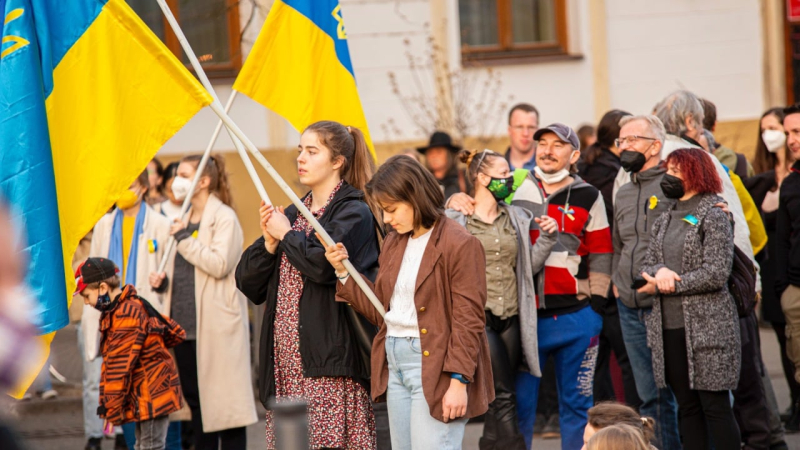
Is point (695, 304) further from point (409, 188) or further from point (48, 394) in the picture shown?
point (48, 394)

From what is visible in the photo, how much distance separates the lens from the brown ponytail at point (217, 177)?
741 centimetres

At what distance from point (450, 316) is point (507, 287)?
5.29ft

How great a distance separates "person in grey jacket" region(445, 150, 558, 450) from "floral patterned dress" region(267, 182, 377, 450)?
52.8 inches

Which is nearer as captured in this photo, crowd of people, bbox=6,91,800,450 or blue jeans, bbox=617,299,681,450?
crowd of people, bbox=6,91,800,450

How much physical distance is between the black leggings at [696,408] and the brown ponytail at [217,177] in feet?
10.5

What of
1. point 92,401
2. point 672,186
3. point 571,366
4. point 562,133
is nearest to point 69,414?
point 92,401

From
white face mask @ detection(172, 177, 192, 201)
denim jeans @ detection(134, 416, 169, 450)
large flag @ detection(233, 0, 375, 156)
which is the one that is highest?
large flag @ detection(233, 0, 375, 156)

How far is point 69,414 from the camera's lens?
949 centimetres

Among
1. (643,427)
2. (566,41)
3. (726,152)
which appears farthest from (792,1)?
(643,427)

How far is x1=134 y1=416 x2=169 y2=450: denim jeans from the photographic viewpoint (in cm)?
639

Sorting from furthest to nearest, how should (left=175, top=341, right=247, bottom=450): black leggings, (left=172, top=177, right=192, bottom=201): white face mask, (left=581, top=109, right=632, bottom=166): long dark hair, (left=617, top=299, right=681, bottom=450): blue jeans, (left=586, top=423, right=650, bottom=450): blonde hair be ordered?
(left=581, top=109, right=632, bottom=166): long dark hair → (left=172, top=177, right=192, bottom=201): white face mask → (left=175, top=341, right=247, bottom=450): black leggings → (left=617, top=299, right=681, bottom=450): blue jeans → (left=586, top=423, right=650, bottom=450): blonde hair

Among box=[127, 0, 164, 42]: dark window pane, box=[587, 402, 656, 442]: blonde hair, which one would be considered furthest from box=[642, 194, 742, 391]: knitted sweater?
box=[127, 0, 164, 42]: dark window pane

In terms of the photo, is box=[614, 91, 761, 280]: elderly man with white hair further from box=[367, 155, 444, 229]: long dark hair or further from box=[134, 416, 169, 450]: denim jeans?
box=[134, 416, 169, 450]: denim jeans

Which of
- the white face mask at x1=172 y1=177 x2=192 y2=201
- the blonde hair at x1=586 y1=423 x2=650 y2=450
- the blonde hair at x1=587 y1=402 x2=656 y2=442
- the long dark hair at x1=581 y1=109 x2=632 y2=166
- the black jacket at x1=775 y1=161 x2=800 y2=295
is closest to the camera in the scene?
the blonde hair at x1=586 y1=423 x2=650 y2=450
